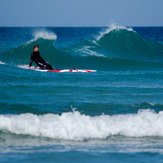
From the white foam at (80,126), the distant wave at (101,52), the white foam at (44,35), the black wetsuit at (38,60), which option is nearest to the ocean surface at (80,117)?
the white foam at (80,126)

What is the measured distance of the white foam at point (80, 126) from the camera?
20.6 feet

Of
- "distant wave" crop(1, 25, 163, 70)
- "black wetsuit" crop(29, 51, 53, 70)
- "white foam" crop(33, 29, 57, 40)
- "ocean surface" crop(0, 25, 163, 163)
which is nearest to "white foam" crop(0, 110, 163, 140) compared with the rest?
"ocean surface" crop(0, 25, 163, 163)

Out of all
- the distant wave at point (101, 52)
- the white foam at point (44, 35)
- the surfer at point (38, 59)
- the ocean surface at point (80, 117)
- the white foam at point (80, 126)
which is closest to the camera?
the ocean surface at point (80, 117)

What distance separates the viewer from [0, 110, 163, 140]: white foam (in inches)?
247

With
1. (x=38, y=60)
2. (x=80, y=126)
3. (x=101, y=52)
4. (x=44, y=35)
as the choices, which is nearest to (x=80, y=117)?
(x=80, y=126)

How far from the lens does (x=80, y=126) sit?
6.44 m

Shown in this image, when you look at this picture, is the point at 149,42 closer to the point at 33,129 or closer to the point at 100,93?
the point at 100,93

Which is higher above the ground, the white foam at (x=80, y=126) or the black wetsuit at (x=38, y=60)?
the black wetsuit at (x=38, y=60)

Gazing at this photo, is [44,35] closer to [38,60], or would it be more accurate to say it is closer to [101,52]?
[101,52]

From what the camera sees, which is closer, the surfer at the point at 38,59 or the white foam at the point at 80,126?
the white foam at the point at 80,126

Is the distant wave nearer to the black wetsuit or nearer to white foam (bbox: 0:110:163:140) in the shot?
the black wetsuit

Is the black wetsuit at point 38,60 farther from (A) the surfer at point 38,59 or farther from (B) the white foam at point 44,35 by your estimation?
(B) the white foam at point 44,35

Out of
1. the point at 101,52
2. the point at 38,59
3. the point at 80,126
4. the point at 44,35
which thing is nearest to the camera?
the point at 80,126

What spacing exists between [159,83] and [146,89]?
4.62 ft
